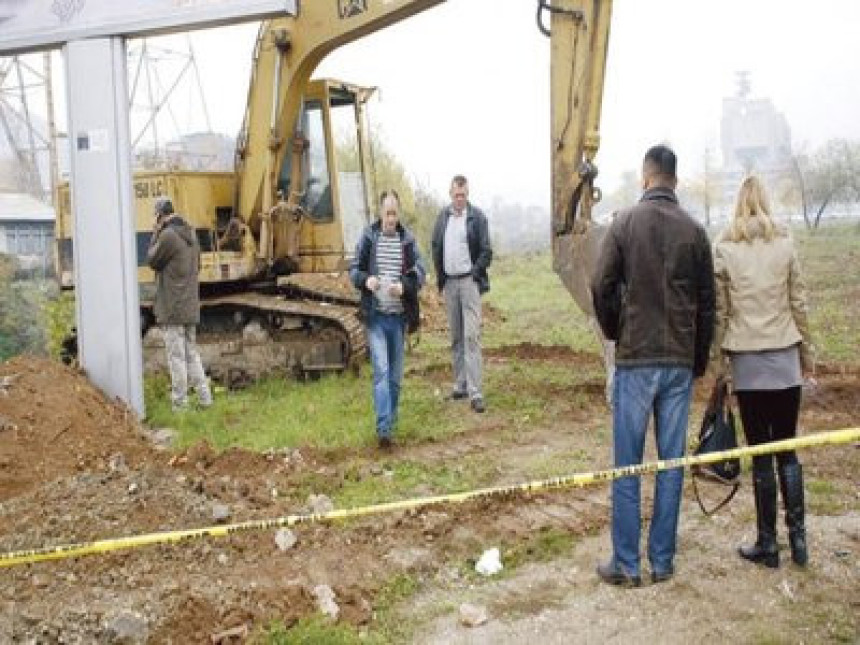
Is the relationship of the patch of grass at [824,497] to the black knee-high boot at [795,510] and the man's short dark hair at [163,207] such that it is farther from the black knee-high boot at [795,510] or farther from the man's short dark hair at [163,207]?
the man's short dark hair at [163,207]

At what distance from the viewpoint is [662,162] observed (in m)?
4.85

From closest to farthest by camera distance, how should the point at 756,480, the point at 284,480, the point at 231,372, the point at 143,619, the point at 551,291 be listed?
1. the point at 143,619
2. the point at 756,480
3. the point at 284,480
4. the point at 231,372
5. the point at 551,291

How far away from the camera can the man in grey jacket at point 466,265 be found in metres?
8.97

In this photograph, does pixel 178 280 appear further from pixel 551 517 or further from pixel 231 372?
pixel 551 517

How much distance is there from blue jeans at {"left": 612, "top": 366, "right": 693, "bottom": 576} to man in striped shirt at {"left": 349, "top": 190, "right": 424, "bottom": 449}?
310 centimetres

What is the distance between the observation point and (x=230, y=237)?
473 inches

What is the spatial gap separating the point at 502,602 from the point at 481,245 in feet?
15.2

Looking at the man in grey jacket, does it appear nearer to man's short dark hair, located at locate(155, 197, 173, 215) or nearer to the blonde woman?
man's short dark hair, located at locate(155, 197, 173, 215)

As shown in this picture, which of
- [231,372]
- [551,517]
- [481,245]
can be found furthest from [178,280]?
[551,517]

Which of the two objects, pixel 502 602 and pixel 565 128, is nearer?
pixel 502 602

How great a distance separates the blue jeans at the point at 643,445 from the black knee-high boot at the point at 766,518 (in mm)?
443

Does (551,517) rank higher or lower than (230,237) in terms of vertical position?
lower

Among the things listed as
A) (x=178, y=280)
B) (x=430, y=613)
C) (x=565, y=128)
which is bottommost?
(x=430, y=613)

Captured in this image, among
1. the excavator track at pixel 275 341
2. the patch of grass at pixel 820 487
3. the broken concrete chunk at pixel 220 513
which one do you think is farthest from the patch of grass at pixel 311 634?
the excavator track at pixel 275 341
